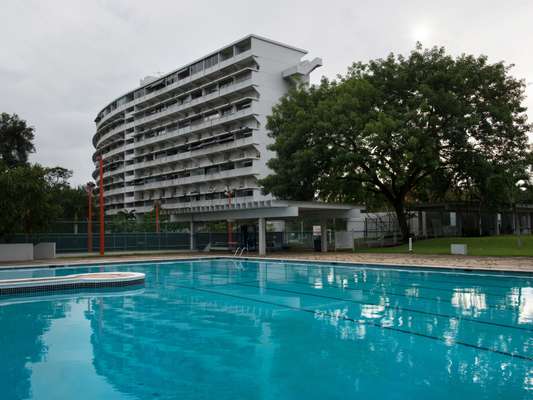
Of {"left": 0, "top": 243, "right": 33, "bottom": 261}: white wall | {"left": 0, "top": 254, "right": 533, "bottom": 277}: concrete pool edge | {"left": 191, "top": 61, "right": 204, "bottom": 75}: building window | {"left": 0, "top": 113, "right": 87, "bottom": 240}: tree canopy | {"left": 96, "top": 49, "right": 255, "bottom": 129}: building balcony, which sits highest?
{"left": 191, "top": 61, "right": 204, "bottom": 75}: building window

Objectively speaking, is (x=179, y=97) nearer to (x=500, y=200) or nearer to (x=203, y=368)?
(x=500, y=200)

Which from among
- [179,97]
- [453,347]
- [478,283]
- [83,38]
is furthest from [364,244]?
[179,97]

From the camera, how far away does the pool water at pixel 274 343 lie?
17.3 ft

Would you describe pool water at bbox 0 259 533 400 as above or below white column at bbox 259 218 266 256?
below

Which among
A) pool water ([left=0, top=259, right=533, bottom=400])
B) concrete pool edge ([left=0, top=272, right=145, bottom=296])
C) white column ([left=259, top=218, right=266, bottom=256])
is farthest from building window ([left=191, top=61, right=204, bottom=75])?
pool water ([left=0, top=259, right=533, bottom=400])

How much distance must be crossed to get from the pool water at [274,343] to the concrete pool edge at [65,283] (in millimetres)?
588

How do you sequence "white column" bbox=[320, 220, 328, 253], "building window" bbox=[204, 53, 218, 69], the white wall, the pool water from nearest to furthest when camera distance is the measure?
the pool water, the white wall, "white column" bbox=[320, 220, 328, 253], "building window" bbox=[204, 53, 218, 69]

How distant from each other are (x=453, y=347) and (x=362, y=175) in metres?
25.4

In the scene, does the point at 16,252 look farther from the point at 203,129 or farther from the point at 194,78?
the point at 194,78

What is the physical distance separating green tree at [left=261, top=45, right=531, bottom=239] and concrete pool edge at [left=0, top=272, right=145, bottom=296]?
1651cm

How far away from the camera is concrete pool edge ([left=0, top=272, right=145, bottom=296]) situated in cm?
1415

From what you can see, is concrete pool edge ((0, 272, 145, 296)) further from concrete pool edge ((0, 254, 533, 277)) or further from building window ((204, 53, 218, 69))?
building window ((204, 53, 218, 69))

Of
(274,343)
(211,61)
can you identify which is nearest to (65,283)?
(274,343)

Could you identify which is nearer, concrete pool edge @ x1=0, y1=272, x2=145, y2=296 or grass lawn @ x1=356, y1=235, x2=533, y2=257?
concrete pool edge @ x1=0, y1=272, x2=145, y2=296
